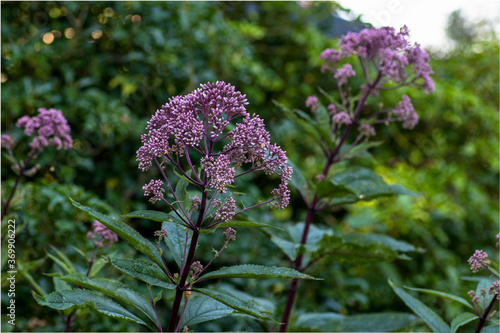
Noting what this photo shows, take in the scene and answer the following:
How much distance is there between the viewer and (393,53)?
170 centimetres

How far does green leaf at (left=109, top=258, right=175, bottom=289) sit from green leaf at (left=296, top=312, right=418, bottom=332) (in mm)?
910

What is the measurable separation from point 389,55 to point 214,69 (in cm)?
237

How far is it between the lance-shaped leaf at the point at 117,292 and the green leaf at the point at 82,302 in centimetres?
2

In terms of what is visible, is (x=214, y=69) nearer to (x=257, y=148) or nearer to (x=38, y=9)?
(x=38, y=9)

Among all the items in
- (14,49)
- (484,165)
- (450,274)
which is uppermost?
(484,165)

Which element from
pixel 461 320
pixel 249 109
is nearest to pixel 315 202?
pixel 461 320

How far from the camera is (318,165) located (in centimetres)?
400

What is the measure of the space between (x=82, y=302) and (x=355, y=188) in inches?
41.5

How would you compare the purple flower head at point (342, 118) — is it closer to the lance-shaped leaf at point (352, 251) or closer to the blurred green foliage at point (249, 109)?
the lance-shaped leaf at point (352, 251)

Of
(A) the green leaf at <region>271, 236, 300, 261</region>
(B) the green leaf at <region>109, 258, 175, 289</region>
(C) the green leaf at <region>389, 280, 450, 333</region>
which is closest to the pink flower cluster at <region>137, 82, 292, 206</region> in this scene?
(B) the green leaf at <region>109, 258, 175, 289</region>

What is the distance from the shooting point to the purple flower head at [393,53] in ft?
5.62

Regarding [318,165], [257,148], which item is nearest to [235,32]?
[318,165]

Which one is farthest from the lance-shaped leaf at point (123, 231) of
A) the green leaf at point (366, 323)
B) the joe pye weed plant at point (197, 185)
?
the green leaf at point (366, 323)

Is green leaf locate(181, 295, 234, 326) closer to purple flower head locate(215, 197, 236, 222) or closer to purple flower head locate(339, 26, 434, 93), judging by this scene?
purple flower head locate(215, 197, 236, 222)
